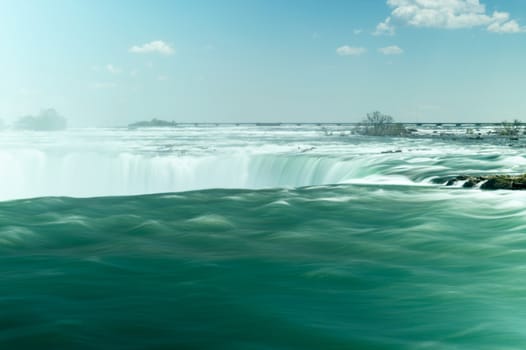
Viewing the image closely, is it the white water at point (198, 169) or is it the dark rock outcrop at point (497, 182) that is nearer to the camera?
the dark rock outcrop at point (497, 182)

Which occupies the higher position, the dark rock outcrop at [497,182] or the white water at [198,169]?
the dark rock outcrop at [497,182]

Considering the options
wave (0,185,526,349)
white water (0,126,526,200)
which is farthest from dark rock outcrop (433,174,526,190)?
white water (0,126,526,200)

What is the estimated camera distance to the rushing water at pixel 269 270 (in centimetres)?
692

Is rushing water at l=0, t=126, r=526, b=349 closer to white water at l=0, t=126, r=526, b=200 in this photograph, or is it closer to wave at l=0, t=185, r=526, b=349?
wave at l=0, t=185, r=526, b=349

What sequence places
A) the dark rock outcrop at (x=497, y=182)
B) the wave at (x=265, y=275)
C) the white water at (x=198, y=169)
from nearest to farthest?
1. the wave at (x=265, y=275)
2. the dark rock outcrop at (x=497, y=182)
3. the white water at (x=198, y=169)

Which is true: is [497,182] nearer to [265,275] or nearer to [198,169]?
[265,275]

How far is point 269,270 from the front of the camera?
9602 mm

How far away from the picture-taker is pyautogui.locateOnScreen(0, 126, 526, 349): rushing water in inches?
272

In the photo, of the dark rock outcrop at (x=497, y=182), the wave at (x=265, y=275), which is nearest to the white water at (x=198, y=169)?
the dark rock outcrop at (x=497, y=182)

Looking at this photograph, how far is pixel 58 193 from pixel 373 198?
18028 mm

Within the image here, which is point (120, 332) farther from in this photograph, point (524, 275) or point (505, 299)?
point (524, 275)

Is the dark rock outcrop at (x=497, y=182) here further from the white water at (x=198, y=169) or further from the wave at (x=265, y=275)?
the white water at (x=198, y=169)

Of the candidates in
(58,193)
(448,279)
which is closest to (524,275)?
(448,279)

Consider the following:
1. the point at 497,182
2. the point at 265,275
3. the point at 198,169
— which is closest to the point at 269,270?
the point at 265,275
